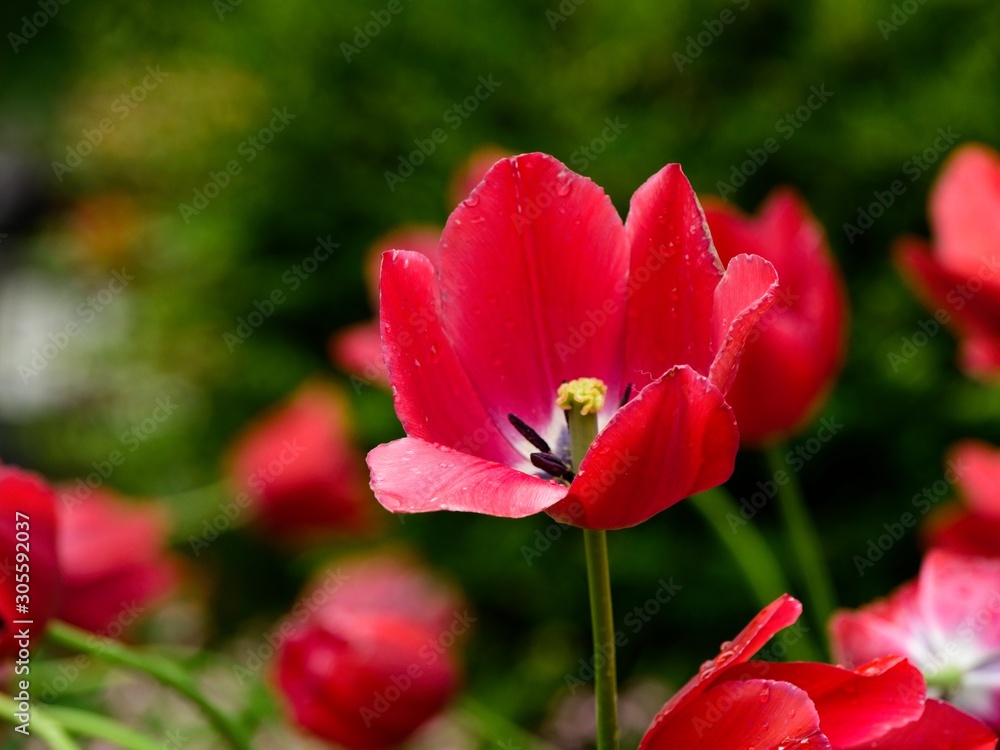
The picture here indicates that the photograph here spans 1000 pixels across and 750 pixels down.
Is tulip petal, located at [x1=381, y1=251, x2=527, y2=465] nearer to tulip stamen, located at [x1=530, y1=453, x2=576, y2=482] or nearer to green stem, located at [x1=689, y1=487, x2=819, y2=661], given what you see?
tulip stamen, located at [x1=530, y1=453, x2=576, y2=482]

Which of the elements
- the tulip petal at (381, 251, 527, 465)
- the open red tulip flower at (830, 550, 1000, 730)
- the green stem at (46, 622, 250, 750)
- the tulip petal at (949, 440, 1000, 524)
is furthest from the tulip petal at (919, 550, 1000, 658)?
the green stem at (46, 622, 250, 750)

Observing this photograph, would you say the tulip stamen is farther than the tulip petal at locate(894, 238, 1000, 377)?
No

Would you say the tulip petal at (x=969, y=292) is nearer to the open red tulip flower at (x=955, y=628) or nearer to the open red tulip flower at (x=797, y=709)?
the open red tulip flower at (x=955, y=628)

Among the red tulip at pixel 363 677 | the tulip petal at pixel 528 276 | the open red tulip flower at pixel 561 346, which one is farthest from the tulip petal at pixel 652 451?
the red tulip at pixel 363 677

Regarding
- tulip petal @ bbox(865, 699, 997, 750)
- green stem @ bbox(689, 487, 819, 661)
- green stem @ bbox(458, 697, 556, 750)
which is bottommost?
green stem @ bbox(458, 697, 556, 750)

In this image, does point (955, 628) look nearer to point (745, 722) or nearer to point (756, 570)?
point (745, 722)

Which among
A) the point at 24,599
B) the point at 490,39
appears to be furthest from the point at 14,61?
the point at 24,599

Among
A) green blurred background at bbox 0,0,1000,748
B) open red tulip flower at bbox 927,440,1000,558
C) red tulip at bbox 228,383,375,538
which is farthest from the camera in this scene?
green blurred background at bbox 0,0,1000,748

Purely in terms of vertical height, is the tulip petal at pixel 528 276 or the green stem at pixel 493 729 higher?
the tulip petal at pixel 528 276
